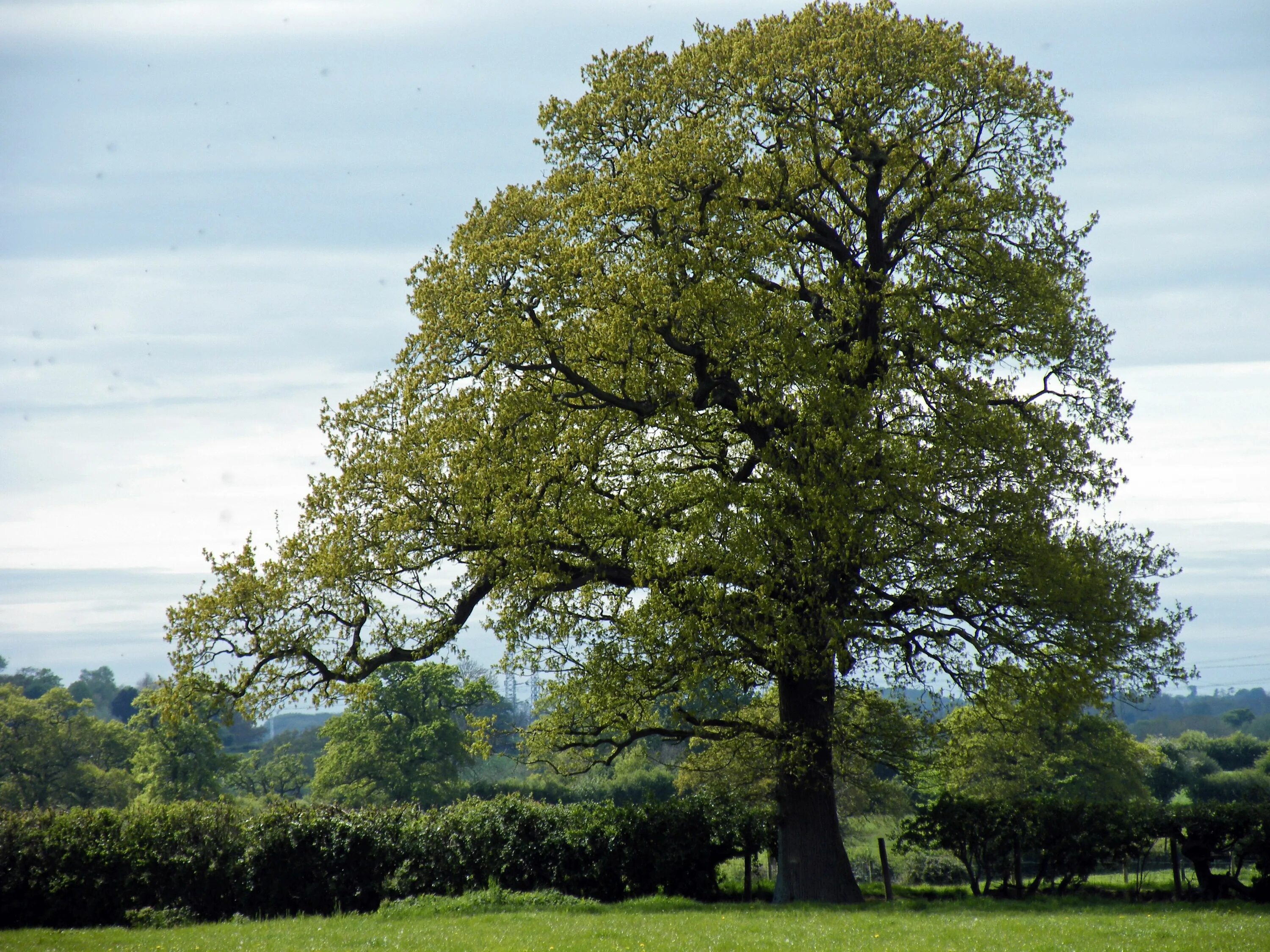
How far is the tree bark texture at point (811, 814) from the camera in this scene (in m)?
19.8

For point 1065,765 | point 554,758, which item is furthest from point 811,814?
point 1065,765

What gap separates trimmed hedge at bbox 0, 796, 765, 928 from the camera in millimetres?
19047

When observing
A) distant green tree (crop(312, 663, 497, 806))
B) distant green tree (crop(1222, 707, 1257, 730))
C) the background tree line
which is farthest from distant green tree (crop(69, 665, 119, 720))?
distant green tree (crop(1222, 707, 1257, 730))

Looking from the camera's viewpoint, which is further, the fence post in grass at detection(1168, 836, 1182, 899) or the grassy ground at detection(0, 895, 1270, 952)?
the fence post in grass at detection(1168, 836, 1182, 899)

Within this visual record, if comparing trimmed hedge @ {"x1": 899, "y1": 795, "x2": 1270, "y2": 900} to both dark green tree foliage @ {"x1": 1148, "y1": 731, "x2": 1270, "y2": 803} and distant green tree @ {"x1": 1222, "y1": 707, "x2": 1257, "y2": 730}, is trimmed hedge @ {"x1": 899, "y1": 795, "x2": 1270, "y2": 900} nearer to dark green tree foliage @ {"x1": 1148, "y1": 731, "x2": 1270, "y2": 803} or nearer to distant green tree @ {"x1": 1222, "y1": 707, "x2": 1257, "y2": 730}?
dark green tree foliage @ {"x1": 1148, "y1": 731, "x2": 1270, "y2": 803}

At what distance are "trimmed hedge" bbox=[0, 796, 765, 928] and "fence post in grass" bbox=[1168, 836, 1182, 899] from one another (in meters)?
8.19

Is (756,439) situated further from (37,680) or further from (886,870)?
(37,680)

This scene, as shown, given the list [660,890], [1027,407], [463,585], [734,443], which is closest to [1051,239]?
[1027,407]

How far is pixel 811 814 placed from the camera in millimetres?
20375

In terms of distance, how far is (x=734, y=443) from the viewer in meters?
21.4

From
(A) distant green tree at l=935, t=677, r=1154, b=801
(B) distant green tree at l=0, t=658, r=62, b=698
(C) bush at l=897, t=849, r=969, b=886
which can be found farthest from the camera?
(B) distant green tree at l=0, t=658, r=62, b=698

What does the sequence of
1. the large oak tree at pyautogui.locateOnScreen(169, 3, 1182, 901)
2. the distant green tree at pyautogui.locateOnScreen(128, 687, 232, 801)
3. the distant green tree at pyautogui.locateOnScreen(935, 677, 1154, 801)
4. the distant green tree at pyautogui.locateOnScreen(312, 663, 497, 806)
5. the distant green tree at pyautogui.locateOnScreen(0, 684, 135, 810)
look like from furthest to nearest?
1. the distant green tree at pyautogui.locateOnScreen(0, 684, 135, 810)
2. the distant green tree at pyautogui.locateOnScreen(128, 687, 232, 801)
3. the distant green tree at pyautogui.locateOnScreen(312, 663, 497, 806)
4. the distant green tree at pyautogui.locateOnScreen(935, 677, 1154, 801)
5. the large oak tree at pyautogui.locateOnScreen(169, 3, 1182, 901)

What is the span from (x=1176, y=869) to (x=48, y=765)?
59872mm

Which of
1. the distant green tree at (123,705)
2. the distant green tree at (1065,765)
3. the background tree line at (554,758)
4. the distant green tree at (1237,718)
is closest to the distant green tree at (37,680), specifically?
the distant green tree at (123,705)
